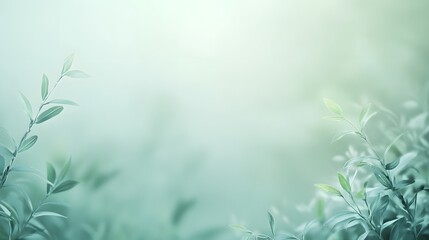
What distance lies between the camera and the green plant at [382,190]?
898 mm

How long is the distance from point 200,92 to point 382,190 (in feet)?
1.59

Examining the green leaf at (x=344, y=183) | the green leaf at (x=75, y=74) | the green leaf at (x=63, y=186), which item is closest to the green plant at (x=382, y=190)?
the green leaf at (x=344, y=183)

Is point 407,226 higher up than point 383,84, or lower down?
lower down

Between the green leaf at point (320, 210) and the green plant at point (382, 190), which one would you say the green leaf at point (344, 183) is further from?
the green leaf at point (320, 210)

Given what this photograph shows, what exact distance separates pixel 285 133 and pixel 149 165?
348 mm

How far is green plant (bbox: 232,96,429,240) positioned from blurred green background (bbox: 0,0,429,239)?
10 centimetres

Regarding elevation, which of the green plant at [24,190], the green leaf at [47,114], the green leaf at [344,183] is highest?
the green leaf at [47,114]

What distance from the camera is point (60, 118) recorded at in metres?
1.11

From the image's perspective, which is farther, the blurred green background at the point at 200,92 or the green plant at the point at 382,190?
the blurred green background at the point at 200,92

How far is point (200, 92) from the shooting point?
1.18 metres

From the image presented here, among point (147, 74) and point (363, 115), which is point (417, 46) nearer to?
point (363, 115)

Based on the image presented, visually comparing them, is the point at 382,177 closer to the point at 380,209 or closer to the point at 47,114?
the point at 380,209

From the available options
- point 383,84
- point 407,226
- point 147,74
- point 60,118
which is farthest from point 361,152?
point 60,118

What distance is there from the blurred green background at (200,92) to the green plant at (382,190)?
0.10 m
